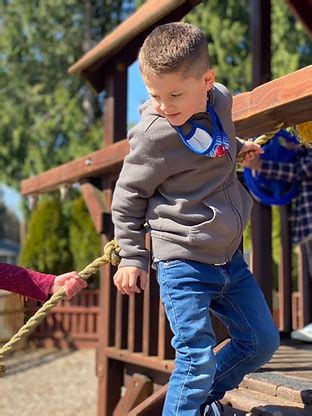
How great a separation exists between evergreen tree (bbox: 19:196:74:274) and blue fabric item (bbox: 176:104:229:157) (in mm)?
14076

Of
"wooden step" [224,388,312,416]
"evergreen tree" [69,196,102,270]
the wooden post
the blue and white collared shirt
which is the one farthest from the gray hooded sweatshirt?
"evergreen tree" [69,196,102,270]

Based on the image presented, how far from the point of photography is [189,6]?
4.68m

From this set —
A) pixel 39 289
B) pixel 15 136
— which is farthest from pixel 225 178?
pixel 15 136

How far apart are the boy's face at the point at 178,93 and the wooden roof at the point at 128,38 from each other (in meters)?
2.17

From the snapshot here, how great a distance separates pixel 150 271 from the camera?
4.41 meters

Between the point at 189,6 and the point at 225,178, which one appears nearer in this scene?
the point at 225,178

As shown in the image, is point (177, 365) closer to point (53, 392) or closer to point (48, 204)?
point (53, 392)

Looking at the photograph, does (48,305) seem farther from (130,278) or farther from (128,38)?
(128,38)

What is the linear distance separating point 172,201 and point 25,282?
2.20ft

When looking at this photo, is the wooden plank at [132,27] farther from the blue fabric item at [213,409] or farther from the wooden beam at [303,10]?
the blue fabric item at [213,409]

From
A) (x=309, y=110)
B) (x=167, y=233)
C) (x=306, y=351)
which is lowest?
(x=306, y=351)

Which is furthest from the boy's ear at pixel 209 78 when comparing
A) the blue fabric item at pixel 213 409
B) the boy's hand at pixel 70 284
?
the blue fabric item at pixel 213 409

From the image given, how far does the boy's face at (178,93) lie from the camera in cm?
234

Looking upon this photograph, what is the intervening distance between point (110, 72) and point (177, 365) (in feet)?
11.2
